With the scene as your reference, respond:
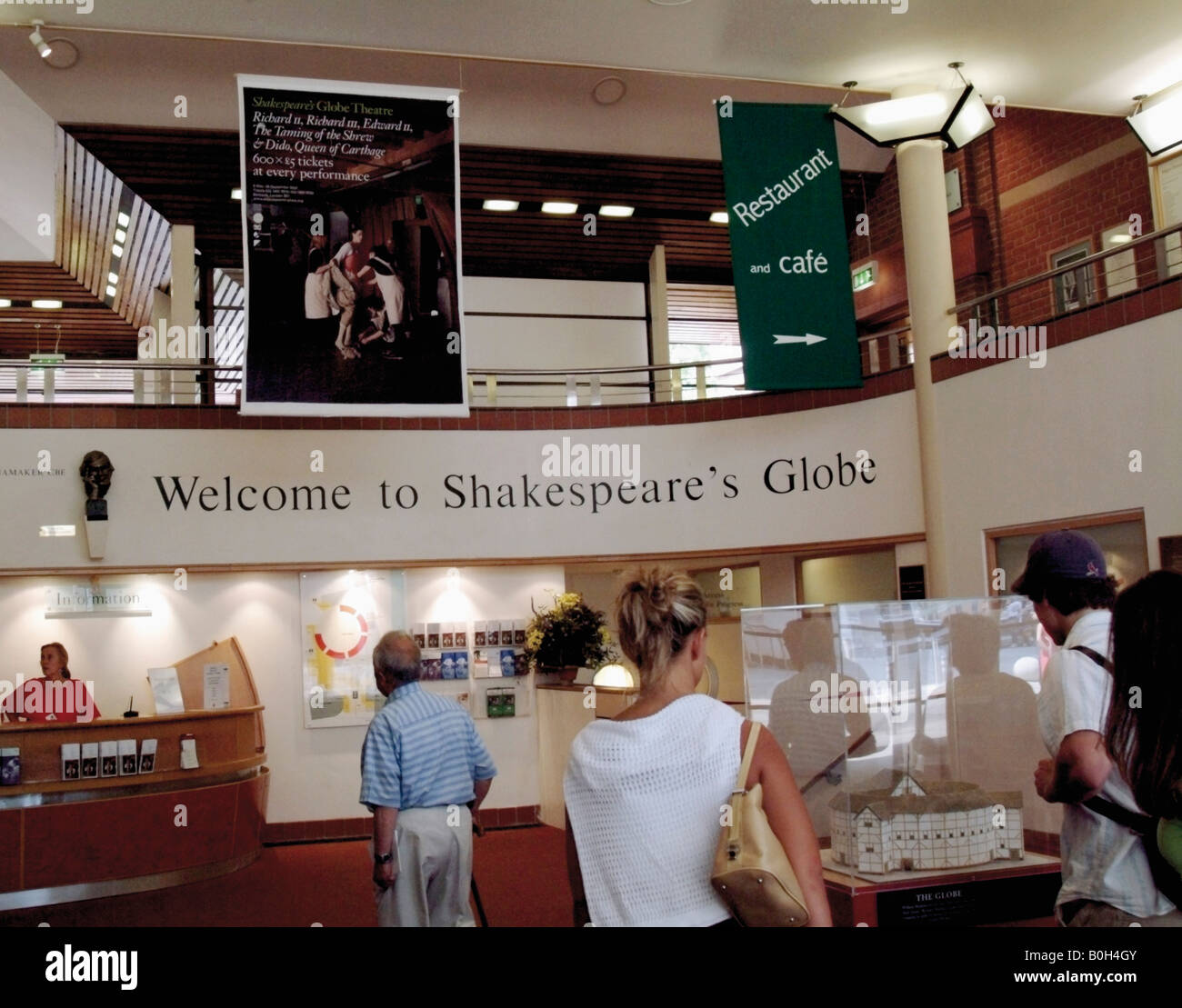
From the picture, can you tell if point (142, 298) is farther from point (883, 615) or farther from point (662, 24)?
point (883, 615)

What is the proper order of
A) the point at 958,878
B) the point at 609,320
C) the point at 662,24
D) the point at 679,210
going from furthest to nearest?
the point at 609,320 < the point at 679,210 < the point at 662,24 < the point at 958,878

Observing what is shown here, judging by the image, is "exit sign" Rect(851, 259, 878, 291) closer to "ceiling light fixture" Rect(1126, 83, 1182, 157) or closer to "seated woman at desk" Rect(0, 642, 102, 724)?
"ceiling light fixture" Rect(1126, 83, 1182, 157)

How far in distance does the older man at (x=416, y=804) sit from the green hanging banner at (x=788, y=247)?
524 centimetres

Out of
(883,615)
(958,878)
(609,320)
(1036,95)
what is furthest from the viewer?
(609,320)

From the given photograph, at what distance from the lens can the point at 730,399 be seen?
35.1 ft

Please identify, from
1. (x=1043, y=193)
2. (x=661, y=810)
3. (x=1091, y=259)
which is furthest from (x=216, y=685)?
(x=1043, y=193)

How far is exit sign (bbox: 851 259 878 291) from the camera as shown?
542 inches

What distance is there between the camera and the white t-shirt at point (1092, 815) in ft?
7.68

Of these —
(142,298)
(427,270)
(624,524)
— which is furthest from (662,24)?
(142,298)

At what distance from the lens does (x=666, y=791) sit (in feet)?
6.94

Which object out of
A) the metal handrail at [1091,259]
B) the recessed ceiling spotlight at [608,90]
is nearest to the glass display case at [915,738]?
the metal handrail at [1091,259]

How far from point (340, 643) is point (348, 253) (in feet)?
13.0

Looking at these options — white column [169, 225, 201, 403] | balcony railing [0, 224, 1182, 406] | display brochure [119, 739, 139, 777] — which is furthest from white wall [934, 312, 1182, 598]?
white column [169, 225, 201, 403]

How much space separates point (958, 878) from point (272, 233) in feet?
21.8
